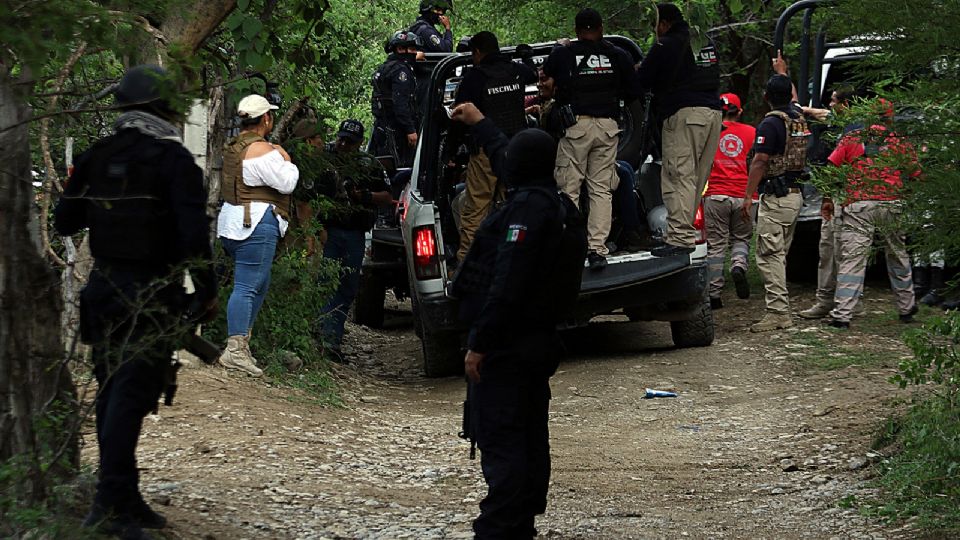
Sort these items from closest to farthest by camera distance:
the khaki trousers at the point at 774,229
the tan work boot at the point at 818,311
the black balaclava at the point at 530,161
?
the black balaclava at the point at 530,161, the khaki trousers at the point at 774,229, the tan work boot at the point at 818,311

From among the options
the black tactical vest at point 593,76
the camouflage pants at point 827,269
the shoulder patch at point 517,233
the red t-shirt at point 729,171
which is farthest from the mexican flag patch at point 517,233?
the red t-shirt at point 729,171

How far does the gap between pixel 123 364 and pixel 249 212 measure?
420 cm

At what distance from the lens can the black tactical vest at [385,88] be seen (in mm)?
13312

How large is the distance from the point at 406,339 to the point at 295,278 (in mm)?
3091

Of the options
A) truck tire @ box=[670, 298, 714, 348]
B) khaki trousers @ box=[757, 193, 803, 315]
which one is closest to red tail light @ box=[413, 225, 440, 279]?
truck tire @ box=[670, 298, 714, 348]

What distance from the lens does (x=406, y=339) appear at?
13375mm

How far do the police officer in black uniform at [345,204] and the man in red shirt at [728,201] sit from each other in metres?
3.29

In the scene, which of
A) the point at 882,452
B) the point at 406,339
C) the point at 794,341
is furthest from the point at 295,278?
the point at 882,452

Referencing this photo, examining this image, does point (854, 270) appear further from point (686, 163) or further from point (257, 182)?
point (257, 182)

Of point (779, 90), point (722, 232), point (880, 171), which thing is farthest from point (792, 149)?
point (880, 171)

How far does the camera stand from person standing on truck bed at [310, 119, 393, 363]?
11.0 meters

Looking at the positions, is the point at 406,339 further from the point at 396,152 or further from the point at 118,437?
the point at 118,437

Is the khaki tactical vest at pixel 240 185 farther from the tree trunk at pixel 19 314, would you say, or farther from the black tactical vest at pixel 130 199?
the tree trunk at pixel 19 314

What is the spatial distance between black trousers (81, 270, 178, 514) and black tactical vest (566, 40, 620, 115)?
541cm
